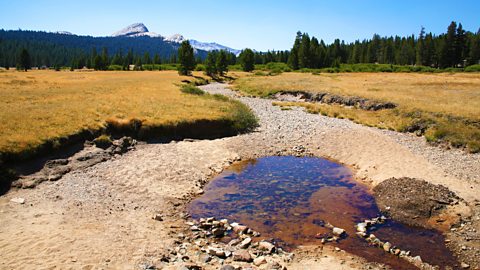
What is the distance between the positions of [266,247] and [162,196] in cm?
697

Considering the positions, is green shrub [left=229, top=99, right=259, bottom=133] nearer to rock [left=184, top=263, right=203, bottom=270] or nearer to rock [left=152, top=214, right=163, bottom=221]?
rock [left=152, top=214, right=163, bottom=221]

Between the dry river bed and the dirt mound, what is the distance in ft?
3.39

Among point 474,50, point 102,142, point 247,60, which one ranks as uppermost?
point 474,50

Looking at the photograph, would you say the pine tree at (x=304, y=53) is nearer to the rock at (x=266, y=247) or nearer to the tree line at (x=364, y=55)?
the tree line at (x=364, y=55)

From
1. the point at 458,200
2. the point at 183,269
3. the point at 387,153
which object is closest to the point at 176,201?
the point at 183,269

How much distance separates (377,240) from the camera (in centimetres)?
1385

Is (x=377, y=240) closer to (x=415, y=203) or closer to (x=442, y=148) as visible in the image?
(x=415, y=203)

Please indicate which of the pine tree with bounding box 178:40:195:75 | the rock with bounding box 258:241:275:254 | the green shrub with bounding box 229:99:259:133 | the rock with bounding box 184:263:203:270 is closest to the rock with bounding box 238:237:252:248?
the rock with bounding box 258:241:275:254

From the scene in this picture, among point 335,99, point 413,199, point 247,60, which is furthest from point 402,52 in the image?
point 413,199

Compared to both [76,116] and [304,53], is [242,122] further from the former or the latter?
[304,53]

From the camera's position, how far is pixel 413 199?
1698cm

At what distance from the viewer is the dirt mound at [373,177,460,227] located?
629 inches

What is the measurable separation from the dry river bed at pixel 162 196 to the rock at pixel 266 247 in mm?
483

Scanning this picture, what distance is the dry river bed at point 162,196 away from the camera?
12062 millimetres
